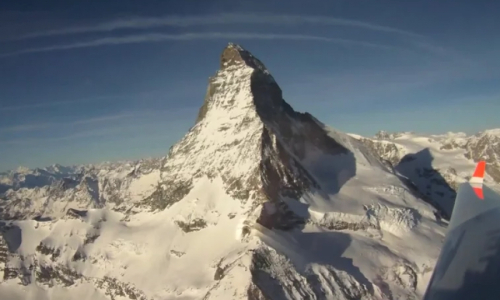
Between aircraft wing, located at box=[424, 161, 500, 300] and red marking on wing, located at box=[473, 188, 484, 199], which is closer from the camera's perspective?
aircraft wing, located at box=[424, 161, 500, 300]

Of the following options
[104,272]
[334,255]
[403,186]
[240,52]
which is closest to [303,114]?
[240,52]

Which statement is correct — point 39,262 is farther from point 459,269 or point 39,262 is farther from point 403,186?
point 459,269

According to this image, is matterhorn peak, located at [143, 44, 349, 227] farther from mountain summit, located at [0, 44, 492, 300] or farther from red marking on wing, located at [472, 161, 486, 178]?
red marking on wing, located at [472, 161, 486, 178]

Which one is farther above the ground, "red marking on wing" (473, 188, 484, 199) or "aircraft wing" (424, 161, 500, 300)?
"red marking on wing" (473, 188, 484, 199)

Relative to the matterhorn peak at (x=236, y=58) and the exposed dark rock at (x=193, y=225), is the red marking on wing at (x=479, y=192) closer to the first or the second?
the exposed dark rock at (x=193, y=225)

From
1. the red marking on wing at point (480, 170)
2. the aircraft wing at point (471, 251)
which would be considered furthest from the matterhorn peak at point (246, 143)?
the aircraft wing at point (471, 251)

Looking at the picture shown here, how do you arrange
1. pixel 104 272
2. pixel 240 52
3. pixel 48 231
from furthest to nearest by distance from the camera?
pixel 48 231 → pixel 240 52 → pixel 104 272

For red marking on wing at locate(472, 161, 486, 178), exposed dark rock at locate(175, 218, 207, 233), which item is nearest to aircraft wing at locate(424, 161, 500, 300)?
red marking on wing at locate(472, 161, 486, 178)
